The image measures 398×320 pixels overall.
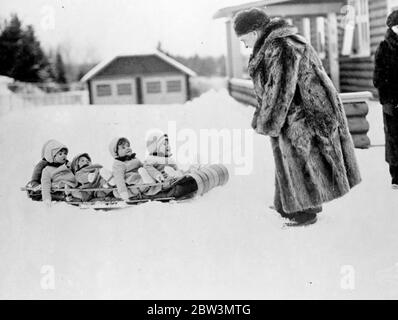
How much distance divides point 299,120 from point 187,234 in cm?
78

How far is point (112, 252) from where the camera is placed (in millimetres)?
2580

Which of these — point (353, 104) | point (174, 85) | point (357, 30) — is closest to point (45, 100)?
point (174, 85)

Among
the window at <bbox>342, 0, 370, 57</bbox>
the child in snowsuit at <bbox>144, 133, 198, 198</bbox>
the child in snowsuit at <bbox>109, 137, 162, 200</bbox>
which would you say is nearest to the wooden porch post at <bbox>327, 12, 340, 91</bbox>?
the window at <bbox>342, 0, 370, 57</bbox>

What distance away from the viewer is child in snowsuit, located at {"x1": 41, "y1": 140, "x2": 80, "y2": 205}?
2.58 metres

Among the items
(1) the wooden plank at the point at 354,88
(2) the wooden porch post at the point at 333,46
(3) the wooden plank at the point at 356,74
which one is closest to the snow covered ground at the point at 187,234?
(1) the wooden plank at the point at 354,88

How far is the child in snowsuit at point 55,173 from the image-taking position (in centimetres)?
258

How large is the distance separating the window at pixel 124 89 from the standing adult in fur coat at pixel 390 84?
123cm

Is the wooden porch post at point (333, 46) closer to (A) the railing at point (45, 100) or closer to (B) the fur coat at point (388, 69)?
(B) the fur coat at point (388, 69)

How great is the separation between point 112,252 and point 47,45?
1.08 m

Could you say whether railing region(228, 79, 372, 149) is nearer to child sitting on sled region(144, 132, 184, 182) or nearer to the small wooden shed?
the small wooden shed

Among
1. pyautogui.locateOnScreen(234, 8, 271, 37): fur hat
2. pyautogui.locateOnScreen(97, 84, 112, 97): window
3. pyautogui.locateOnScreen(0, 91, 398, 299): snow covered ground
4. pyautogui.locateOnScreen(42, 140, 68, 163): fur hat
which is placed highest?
pyautogui.locateOnScreen(234, 8, 271, 37): fur hat

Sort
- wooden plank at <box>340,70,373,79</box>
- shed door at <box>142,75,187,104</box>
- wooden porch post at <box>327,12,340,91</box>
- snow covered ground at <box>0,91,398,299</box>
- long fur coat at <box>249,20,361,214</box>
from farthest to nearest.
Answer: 1. wooden porch post at <box>327,12,340,91</box>
2. wooden plank at <box>340,70,373,79</box>
3. shed door at <box>142,75,187,104</box>
4. snow covered ground at <box>0,91,398,299</box>
5. long fur coat at <box>249,20,361,214</box>

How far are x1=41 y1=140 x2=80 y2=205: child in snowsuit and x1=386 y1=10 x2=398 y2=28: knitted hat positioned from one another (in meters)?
1.70
